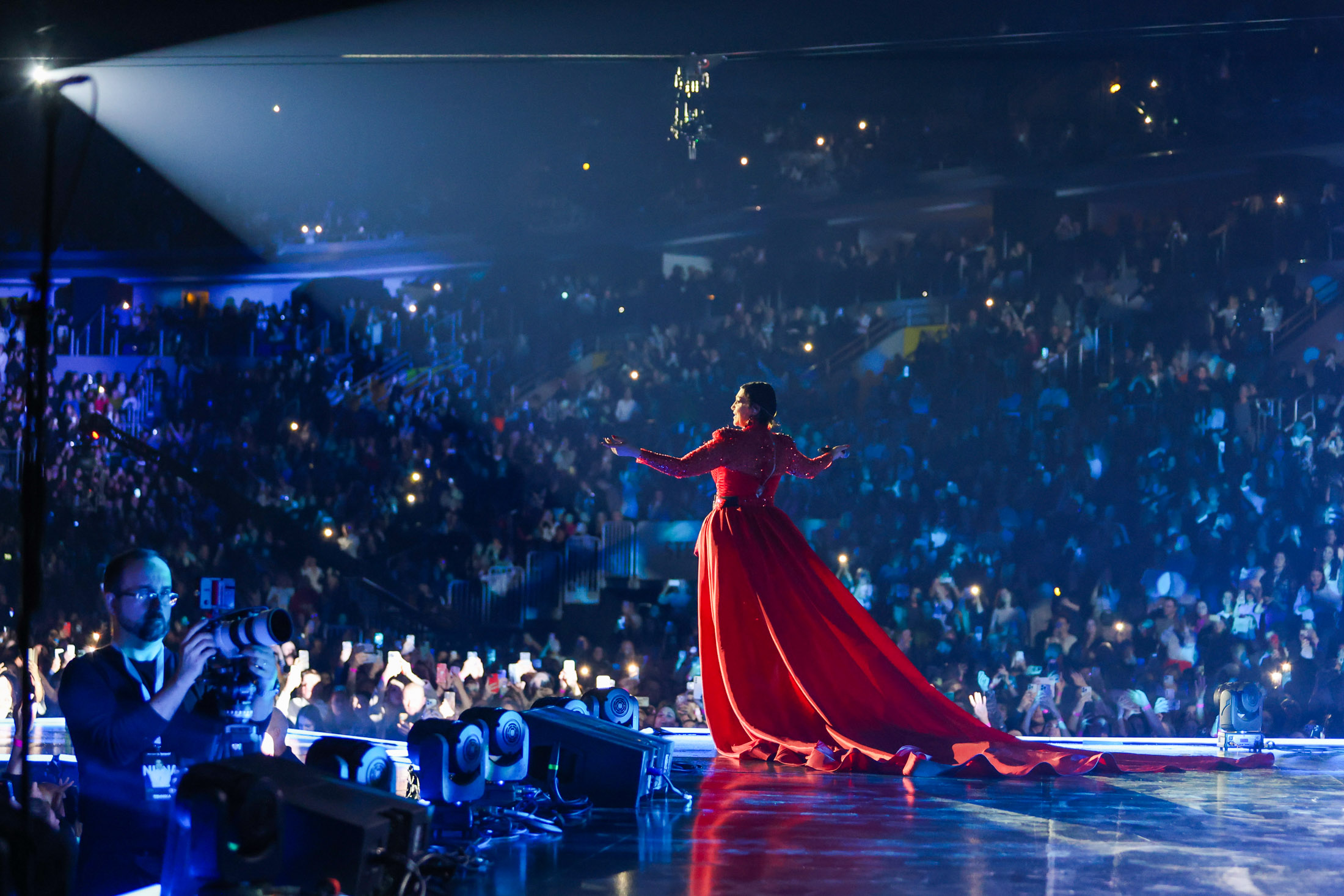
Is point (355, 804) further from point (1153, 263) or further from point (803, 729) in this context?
point (1153, 263)

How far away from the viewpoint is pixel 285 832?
8.04 feet

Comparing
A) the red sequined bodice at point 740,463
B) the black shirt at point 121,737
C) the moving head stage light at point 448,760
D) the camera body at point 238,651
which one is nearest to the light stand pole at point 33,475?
the black shirt at point 121,737

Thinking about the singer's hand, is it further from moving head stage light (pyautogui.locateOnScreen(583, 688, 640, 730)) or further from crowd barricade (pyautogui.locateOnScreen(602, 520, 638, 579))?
crowd barricade (pyautogui.locateOnScreen(602, 520, 638, 579))

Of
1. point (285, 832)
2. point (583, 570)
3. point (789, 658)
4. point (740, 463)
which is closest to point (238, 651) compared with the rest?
point (285, 832)

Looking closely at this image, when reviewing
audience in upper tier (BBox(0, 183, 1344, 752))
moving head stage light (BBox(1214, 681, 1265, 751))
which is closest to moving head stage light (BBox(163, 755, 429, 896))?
moving head stage light (BBox(1214, 681, 1265, 751))

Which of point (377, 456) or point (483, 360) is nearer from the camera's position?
point (377, 456)

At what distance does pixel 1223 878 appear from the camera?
2.93 meters

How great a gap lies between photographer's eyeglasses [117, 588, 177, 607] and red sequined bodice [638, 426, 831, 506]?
2.92 m

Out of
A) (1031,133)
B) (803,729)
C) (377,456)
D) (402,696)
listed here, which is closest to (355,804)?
(803,729)

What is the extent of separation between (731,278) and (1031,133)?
3.31 meters

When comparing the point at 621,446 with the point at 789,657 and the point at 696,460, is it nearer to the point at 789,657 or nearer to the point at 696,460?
the point at 696,460

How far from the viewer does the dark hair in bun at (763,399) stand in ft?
18.7

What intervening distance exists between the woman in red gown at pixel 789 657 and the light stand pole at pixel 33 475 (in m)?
2.56

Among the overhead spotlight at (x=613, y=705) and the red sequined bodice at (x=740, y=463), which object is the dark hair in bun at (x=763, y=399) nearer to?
the red sequined bodice at (x=740, y=463)
